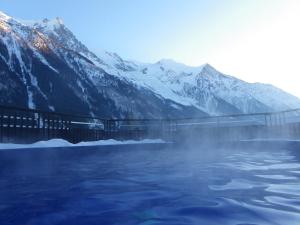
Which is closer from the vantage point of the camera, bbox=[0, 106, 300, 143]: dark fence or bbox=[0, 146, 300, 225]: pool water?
bbox=[0, 146, 300, 225]: pool water

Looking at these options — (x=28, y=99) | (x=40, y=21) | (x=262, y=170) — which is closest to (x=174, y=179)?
(x=262, y=170)

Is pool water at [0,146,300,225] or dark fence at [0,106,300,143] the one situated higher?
dark fence at [0,106,300,143]

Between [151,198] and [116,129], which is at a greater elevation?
[116,129]

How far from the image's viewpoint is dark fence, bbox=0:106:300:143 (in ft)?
22.3

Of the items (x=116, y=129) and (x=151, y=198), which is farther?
(x=116, y=129)

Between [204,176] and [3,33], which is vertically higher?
[3,33]

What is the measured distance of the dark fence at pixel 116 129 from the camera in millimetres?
6793

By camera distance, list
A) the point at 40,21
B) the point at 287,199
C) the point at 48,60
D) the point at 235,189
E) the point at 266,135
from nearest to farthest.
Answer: the point at 287,199, the point at 235,189, the point at 266,135, the point at 48,60, the point at 40,21

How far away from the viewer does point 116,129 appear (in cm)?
1320

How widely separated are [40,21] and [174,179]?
597 ft

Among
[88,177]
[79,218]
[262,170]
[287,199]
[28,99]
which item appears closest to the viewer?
[79,218]

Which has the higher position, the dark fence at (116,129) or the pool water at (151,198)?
the dark fence at (116,129)

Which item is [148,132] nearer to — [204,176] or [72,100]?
[204,176]

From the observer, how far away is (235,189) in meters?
3.12
